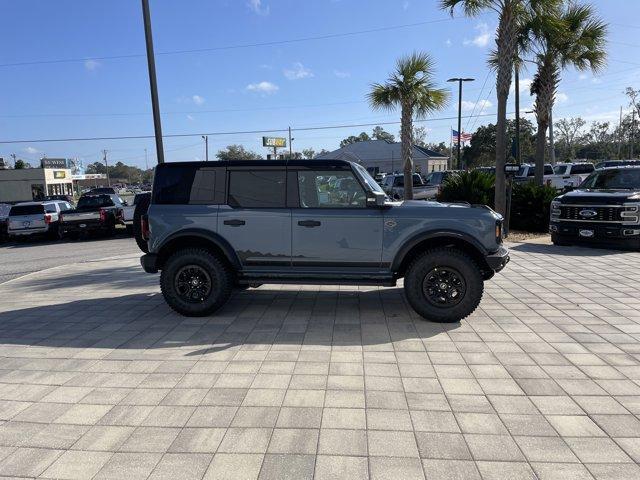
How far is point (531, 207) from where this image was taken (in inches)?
551

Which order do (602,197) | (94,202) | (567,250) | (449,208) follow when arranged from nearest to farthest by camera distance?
(449,208), (602,197), (567,250), (94,202)

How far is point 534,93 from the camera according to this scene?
18.2 m

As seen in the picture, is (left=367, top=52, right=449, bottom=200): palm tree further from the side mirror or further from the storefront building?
the storefront building

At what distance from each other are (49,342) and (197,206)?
225 centimetres

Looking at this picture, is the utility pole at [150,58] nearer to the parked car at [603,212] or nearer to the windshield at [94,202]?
the parked car at [603,212]

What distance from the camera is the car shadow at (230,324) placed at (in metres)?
5.13

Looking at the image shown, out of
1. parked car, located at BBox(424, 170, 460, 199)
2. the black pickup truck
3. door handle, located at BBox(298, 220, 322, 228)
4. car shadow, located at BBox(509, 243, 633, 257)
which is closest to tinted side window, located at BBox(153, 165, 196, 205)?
door handle, located at BBox(298, 220, 322, 228)

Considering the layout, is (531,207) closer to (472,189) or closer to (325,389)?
(472,189)

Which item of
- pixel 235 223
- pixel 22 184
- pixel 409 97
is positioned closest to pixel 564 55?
pixel 409 97

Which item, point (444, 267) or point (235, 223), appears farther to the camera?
point (235, 223)

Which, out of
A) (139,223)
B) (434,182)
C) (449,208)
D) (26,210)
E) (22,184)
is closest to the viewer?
(449,208)

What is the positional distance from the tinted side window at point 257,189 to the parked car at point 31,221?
1392cm

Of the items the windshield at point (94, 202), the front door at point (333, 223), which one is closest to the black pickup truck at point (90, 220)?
the windshield at point (94, 202)

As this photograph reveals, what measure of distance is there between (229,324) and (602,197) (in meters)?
8.60
